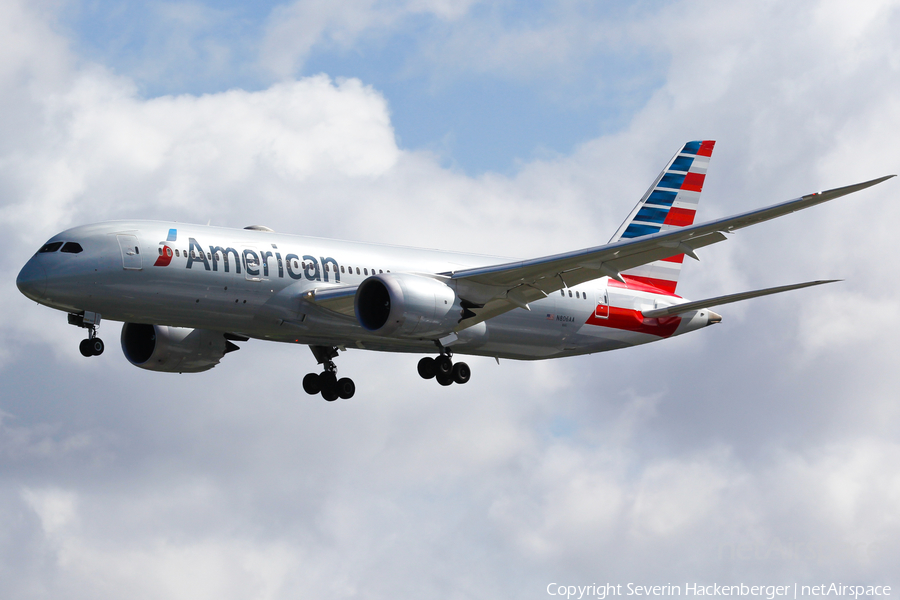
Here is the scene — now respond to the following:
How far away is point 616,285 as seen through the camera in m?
44.0

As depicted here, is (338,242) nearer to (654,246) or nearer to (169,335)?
(169,335)

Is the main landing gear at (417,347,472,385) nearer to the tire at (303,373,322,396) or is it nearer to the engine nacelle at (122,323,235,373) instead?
the tire at (303,373,322,396)

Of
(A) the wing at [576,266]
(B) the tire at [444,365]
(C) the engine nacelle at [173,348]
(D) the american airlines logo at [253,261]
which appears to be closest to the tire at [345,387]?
(C) the engine nacelle at [173,348]

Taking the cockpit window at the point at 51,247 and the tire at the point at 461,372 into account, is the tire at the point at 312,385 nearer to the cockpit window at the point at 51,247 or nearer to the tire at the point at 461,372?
the tire at the point at 461,372

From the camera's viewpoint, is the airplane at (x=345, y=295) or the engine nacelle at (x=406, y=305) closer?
the airplane at (x=345, y=295)

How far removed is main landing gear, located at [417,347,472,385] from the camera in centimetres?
3912

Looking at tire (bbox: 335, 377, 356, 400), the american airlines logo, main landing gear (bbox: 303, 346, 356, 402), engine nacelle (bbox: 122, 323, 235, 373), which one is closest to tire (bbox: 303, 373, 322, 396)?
main landing gear (bbox: 303, 346, 356, 402)

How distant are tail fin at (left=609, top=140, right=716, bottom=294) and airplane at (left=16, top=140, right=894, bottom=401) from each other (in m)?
1.31

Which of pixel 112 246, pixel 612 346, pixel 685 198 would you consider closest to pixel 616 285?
pixel 612 346

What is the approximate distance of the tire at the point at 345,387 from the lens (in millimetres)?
43000

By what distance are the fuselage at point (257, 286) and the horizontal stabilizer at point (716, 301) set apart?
1387 millimetres

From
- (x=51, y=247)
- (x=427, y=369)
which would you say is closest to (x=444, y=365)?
(x=427, y=369)

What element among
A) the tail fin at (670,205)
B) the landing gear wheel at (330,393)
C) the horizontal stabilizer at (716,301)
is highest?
the tail fin at (670,205)

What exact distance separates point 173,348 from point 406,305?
36.2 ft
